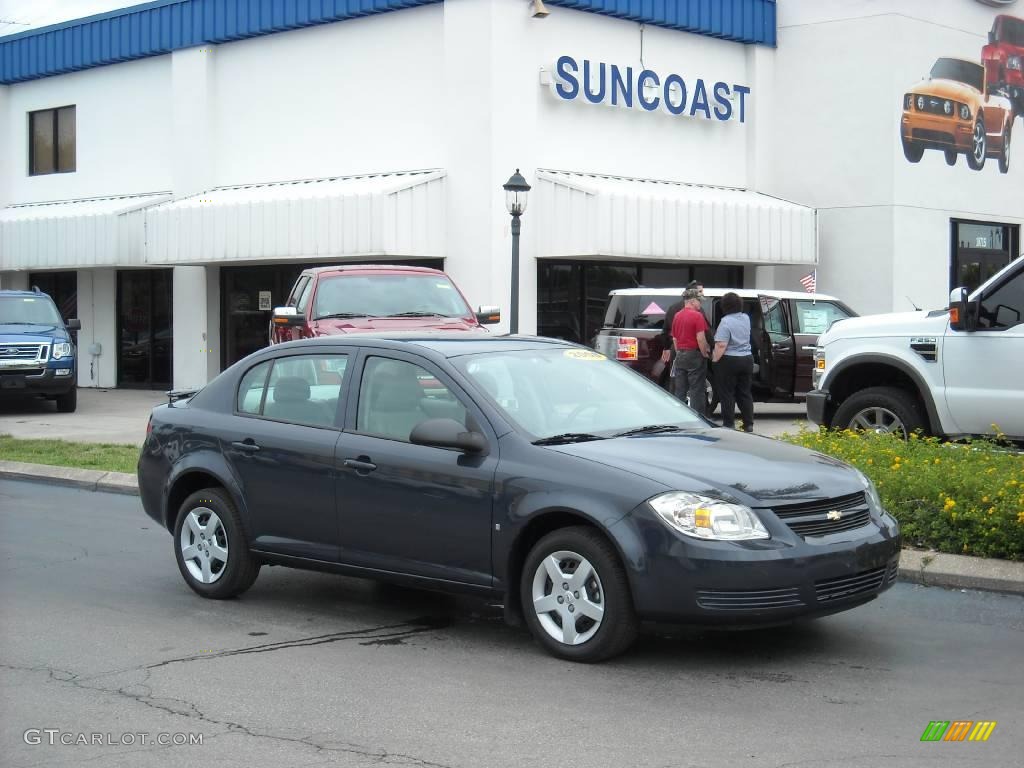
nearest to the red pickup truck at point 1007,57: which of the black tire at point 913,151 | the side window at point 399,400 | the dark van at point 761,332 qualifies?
the black tire at point 913,151

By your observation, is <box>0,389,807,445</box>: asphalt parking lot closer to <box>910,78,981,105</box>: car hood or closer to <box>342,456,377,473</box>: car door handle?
<box>910,78,981,105</box>: car hood

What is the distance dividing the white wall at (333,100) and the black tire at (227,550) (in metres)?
15.8

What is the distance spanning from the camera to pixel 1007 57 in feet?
94.1

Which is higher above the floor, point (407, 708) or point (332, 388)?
point (332, 388)

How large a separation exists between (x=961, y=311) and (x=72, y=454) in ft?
32.3

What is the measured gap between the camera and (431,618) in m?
7.51

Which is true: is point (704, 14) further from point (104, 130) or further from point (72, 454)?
point (72, 454)

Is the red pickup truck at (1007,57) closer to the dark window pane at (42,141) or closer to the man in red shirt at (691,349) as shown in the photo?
the man in red shirt at (691,349)

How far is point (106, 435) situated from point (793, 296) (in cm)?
991

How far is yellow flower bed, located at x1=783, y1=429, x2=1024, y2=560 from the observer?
27.5ft

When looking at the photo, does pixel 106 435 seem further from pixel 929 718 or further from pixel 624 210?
pixel 929 718

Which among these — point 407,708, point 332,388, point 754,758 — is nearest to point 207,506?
point 332,388

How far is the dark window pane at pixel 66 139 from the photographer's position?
30.1 metres

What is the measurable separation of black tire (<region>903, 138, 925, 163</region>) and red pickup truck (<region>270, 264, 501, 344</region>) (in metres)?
13.2
